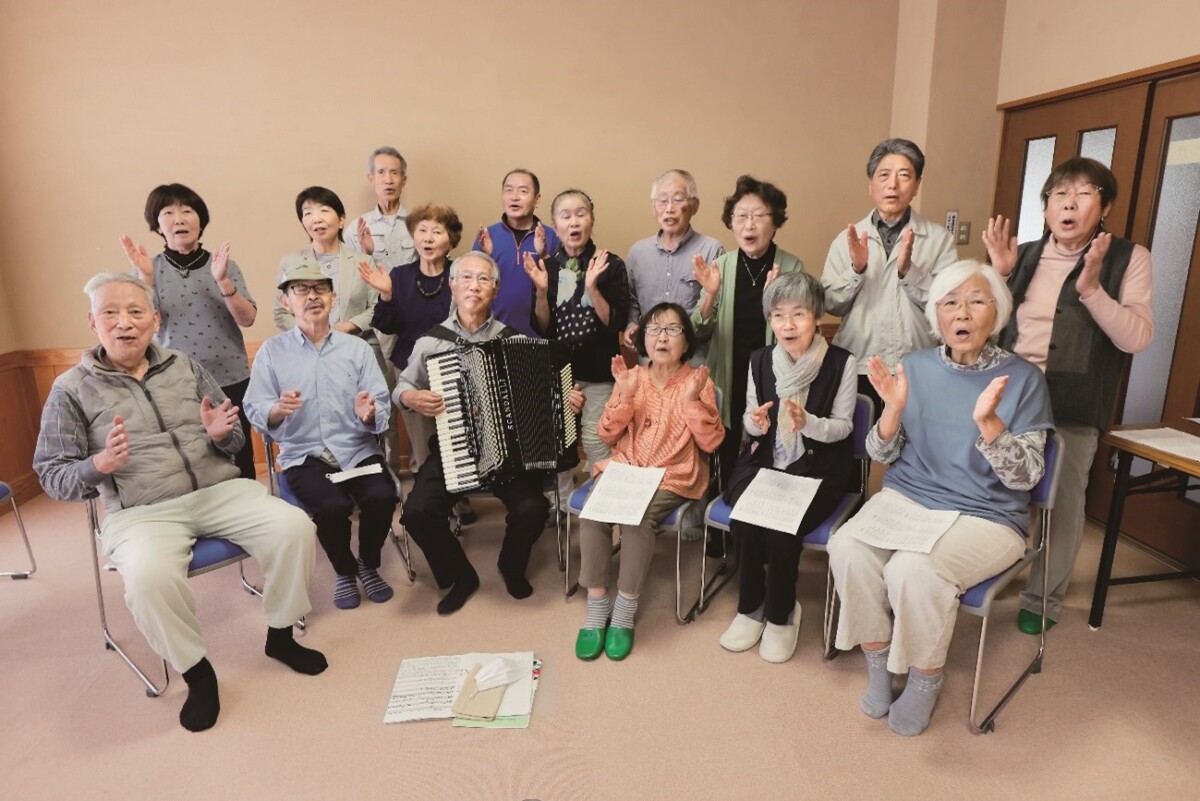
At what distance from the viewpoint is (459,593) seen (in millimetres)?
3010

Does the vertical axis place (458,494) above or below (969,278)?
below

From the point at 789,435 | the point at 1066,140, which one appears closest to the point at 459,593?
the point at 789,435

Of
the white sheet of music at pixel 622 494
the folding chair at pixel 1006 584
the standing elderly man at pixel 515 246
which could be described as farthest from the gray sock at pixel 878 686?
the standing elderly man at pixel 515 246

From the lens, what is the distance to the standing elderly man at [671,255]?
309cm

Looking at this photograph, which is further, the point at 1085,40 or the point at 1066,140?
the point at 1066,140

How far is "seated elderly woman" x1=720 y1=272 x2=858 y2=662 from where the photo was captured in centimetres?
253

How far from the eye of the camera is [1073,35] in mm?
3641

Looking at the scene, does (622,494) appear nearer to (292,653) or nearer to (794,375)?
(794,375)

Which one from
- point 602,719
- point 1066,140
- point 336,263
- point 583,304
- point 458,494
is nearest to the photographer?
point 602,719

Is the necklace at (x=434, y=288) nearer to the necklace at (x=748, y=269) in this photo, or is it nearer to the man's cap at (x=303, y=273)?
the man's cap at (x=303, y=273)

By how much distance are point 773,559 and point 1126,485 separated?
1349 mm

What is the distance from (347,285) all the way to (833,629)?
2.68 m

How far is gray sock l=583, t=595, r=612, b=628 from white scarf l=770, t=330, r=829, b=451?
36.8 inches

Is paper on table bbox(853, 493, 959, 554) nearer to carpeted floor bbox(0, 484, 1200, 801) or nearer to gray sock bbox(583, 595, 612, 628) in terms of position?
carpeted floor bbox(0, 484, 1200, 801)
